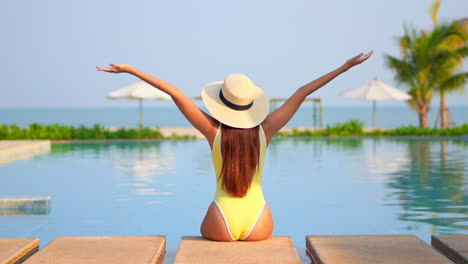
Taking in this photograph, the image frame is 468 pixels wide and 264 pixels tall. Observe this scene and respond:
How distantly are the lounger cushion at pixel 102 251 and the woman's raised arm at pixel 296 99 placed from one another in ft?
4.01

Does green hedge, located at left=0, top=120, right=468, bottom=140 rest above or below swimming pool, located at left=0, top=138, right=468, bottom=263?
above

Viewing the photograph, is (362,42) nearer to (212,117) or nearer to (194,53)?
(194,53)

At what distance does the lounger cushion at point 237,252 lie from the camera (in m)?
4.55

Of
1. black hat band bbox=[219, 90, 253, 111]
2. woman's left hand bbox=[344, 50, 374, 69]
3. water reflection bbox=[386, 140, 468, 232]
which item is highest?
woman's left hand bbox=[344, 50, 374, 69]

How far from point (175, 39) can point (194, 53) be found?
8.72ft

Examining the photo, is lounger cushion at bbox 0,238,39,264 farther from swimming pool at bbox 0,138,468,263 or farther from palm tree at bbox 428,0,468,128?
palm tree at bbox 428,0,468,128

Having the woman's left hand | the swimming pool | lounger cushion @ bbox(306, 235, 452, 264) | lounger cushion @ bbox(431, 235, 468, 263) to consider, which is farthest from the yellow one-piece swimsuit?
lounger cushion @ bbox(431, 235, 468, 263)

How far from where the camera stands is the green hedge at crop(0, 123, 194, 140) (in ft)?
75.2

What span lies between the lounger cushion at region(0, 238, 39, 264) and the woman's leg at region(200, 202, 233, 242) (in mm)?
1373

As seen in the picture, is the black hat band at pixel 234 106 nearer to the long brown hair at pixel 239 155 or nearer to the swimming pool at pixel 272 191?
the long brown hair at pixel 239 155

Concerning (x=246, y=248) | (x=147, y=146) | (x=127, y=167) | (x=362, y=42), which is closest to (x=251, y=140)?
(x=246, y=248)

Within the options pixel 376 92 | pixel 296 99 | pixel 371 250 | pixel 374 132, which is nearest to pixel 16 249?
pixel 296 99

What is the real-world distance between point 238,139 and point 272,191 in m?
6.15

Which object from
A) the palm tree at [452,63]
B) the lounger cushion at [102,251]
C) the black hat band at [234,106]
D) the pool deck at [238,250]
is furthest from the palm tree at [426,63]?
the lounger cushion at [102,251]
